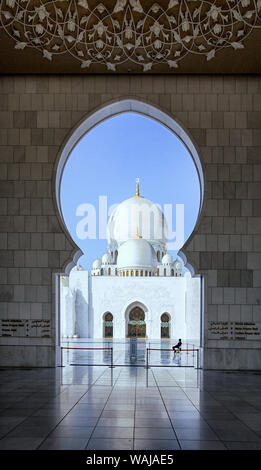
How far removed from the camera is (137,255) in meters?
30.2

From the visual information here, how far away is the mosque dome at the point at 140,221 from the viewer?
33.2 metres

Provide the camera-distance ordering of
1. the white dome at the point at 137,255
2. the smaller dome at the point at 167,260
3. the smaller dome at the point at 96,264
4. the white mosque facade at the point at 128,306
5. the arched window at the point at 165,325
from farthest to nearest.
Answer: the smaller dome at the point at 96,264 → the smaller dome at the point at 167,260 → the white dome at the point at 137,255 → the arched window at the point at 165,325 → the white mosque facade at the point at 128,306

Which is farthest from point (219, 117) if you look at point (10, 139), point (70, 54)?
point (10, 139)

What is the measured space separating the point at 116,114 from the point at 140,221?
76.7 feet

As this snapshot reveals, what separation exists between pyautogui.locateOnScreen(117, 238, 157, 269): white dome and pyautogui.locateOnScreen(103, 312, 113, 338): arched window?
5.04m

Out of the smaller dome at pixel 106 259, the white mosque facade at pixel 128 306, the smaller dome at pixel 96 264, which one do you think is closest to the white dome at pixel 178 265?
the smaller dome at pixel 106 259

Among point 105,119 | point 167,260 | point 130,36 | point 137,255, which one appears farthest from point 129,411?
point 167,260

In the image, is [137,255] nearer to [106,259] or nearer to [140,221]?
[140,221]

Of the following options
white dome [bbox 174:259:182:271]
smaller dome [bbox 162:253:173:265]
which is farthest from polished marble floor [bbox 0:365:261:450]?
white dome [bbox 174:259:182:271]

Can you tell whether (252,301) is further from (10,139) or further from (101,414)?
(10,139)

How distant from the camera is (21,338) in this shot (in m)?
8.83

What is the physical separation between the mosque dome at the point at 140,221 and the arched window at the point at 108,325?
8641 millimetres

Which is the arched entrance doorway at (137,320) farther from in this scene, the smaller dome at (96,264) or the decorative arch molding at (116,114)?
the decorative arch molding at (116,114)
